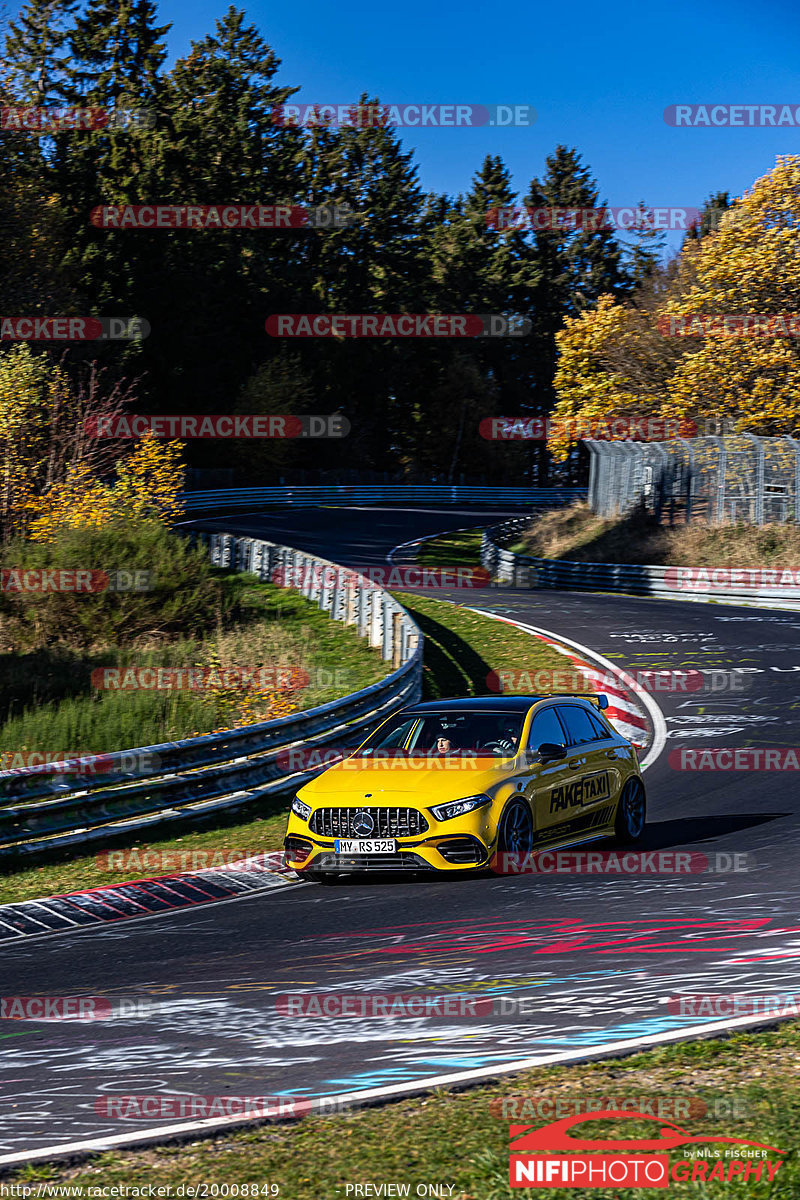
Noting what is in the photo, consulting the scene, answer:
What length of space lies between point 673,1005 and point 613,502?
39640mm

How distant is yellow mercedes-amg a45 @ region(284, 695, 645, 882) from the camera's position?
9.87 m

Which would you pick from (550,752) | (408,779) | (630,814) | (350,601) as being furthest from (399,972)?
(350,601)

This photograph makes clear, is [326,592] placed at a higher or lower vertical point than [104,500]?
lower

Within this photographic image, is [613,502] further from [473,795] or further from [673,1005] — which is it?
[673,1005]

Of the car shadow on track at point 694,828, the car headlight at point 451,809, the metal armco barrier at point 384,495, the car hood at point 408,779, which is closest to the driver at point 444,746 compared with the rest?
the car hood at point 408,779

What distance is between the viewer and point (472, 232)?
94312 mm

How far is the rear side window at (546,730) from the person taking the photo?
35.9ft

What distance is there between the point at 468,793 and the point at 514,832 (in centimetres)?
59

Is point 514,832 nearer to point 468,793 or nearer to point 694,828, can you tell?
point 468,793

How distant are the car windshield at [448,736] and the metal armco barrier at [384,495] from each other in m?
47.8

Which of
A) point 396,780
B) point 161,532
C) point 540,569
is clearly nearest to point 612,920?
point 396,780

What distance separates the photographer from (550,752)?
34.9 feet

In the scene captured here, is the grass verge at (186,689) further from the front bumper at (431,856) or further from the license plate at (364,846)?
the front bumper at (431,856)

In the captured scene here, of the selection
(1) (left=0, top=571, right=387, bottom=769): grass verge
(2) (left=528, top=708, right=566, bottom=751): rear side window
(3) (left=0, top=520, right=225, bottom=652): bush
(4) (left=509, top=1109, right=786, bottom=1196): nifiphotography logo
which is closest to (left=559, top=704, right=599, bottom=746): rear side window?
(2) (left=528, top=708, right=566, bottom=751): rear side window
